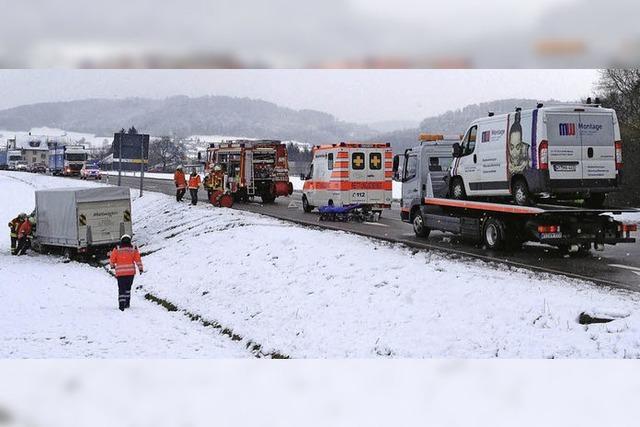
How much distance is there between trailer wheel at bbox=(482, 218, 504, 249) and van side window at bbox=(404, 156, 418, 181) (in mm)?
4196

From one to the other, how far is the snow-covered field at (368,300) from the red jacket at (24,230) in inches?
190

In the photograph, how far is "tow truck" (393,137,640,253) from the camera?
1385cm

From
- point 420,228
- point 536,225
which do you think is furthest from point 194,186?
point 536,225

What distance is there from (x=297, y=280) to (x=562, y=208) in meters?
5.61

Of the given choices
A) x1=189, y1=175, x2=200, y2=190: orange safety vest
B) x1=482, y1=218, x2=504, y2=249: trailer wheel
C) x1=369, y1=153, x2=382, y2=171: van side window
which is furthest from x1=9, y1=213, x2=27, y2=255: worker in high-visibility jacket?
x1=482, y1=218, x2=504, y2=249: trailer wheel

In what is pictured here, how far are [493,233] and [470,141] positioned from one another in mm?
2326

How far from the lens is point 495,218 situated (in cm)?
1525

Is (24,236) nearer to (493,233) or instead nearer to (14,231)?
(14,231)

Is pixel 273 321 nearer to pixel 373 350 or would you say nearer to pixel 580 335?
pixel 373 350

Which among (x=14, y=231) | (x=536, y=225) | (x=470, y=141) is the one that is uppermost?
(x=470, y=141)

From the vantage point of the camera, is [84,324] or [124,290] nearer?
[84,324]

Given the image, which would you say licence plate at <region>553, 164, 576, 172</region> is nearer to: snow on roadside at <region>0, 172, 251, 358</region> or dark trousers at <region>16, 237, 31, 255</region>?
snow on roadside at <region>0, 172, 251, 358</region>

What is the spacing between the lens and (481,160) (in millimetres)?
15727

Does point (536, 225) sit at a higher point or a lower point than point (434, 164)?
lower
